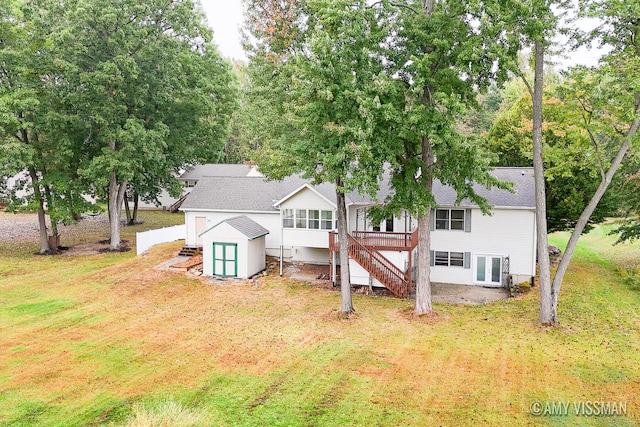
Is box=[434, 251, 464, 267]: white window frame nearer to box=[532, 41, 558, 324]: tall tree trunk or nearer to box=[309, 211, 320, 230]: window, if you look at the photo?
box=[309, 211, 320, 230]: window

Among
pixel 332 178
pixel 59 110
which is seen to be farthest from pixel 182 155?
pixel 332 178

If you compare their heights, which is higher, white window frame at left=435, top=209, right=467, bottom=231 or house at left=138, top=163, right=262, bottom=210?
house at left=138, top=163, right=262, bottom=210

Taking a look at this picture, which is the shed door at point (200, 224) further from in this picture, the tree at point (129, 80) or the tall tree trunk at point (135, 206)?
the tall tree trunk at point (135, 206)

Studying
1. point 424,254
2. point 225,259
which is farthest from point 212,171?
point 424,254

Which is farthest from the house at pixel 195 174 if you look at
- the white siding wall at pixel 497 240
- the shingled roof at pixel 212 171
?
the white siding wall at pixel 497 240

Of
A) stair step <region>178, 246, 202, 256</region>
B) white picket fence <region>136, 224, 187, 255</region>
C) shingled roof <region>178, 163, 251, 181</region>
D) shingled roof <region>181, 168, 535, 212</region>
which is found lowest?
stair step <region>178, 246, 202, 256</region>

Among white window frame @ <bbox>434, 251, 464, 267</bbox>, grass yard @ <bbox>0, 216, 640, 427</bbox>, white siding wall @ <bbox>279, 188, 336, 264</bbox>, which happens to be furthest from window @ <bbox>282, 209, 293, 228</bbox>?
white window frame @ <bbox>434, 251, 464, 267</bbox>
